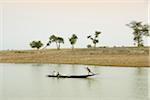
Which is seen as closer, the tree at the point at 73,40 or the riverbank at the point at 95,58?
the riverbank at the point at 95,58

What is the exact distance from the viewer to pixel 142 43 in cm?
2973

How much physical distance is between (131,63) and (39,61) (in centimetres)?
686

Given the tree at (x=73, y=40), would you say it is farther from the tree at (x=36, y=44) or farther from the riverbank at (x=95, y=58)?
the riverbank at (x=95, y=58)

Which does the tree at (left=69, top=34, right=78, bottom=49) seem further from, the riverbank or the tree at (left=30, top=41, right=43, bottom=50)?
the riverbank

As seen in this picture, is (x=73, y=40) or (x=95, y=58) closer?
(x=95, y=58)

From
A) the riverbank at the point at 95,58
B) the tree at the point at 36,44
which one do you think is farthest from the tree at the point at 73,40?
the riverbank at the point at 95,58

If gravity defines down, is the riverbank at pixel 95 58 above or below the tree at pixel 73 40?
below

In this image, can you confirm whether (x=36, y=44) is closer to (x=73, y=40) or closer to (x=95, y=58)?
(x=73, y=40)

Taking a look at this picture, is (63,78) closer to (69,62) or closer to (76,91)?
(76,91)

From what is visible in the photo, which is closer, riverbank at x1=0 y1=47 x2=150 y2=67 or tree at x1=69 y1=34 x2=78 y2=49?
riverbank at x1=0 y1=47 x2=150 y2=67

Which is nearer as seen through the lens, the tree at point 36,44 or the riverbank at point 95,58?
the riverbank at point 95,58

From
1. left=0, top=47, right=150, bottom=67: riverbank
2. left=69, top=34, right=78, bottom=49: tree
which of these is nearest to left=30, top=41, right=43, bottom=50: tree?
left=69, top=34, right=78, bottom=49: tree

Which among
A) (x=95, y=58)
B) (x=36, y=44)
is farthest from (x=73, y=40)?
(x=95, y=58)

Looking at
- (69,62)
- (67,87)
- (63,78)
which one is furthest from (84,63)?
(67,87)
